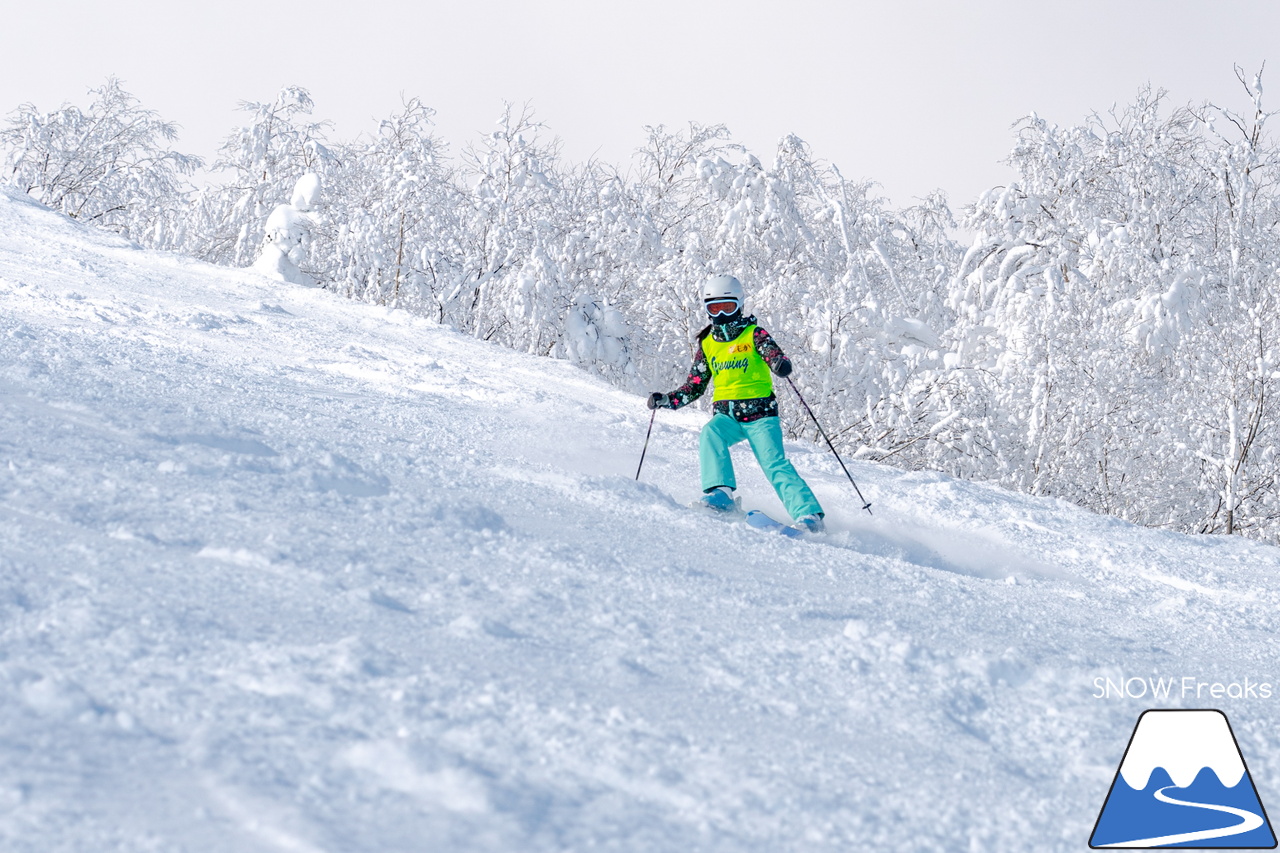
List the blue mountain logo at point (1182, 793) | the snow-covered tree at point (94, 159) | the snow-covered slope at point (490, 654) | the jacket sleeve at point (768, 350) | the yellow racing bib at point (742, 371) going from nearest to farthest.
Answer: the snow-covered slope at point (490, 654), the blue mountain logo at point (1182, 793), the jacket sleeve at point (768, 350), the yellow racing bib at point (742, 371), the snow-covered tree at point (94, 159)

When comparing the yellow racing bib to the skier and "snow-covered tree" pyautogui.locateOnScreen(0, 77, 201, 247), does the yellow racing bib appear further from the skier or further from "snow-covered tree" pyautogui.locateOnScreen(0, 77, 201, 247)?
"snow-covered tree" pyautogui.locateOnScreen(0, 77, 201, 247)

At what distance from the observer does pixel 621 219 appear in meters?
17.5

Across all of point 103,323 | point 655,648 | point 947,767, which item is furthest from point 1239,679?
point 103,323

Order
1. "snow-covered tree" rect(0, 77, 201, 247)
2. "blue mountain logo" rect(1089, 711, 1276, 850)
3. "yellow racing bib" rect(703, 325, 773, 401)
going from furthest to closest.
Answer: "snow-covered tree" rect(0, 77, 201, 247), "yellow racing bib" rect(703, 325, 773, 401), "blue mountain logo" rect(1089, 711, 1276, 850)

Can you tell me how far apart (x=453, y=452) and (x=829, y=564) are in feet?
6.31

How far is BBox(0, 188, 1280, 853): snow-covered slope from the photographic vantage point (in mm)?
1602

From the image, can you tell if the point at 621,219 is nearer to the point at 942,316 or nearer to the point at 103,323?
the point at 942,316

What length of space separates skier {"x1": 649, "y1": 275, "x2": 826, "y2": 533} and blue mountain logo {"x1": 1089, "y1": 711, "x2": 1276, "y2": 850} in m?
2.59

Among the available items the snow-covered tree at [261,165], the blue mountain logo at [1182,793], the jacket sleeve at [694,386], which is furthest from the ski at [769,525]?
the snow-covered tree at [261,165]

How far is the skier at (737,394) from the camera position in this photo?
5.01m

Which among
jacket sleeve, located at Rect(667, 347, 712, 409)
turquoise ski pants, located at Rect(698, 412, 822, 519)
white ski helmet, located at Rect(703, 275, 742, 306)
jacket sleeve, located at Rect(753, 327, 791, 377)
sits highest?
white ski helmet, located at Rect(703, 275, 742, 306)

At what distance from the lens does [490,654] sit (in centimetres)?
220

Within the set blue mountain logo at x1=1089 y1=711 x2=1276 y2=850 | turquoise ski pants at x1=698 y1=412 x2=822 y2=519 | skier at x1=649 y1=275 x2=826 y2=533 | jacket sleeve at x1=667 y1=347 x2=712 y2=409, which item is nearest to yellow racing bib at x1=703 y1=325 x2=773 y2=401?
skier at x1=649 y1=275 x2=826 y2=533

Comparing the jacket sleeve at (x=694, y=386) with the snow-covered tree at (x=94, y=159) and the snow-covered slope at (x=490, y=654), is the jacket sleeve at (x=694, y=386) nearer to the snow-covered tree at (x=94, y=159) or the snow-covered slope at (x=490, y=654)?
the snow-covered slope at (x=490, y=654)
